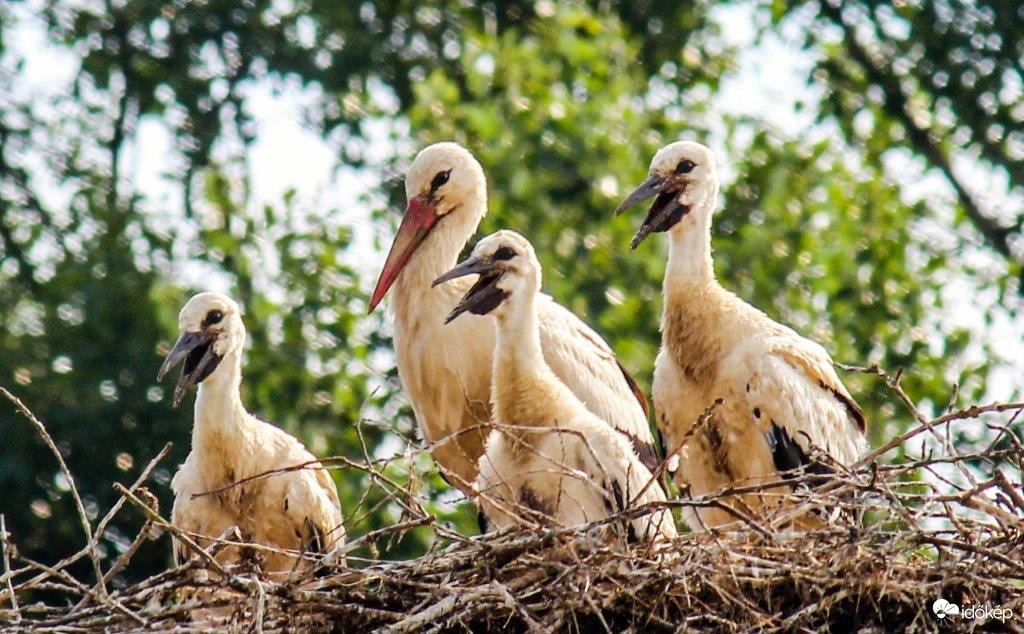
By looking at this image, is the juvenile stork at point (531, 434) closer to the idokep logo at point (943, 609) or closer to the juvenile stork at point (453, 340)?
the juvenile stork at point (453, 340)

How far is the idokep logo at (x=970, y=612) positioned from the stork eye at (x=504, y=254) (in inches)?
75.2

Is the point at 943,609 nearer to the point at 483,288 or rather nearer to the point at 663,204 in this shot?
the point at 483,288

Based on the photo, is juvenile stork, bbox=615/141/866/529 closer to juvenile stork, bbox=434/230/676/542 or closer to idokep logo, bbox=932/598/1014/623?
juvenile stork, bbox=434/230/676/542

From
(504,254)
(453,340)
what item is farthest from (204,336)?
(504,254)

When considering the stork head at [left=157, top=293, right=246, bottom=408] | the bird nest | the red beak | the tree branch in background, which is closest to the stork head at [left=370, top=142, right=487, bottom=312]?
the red beak

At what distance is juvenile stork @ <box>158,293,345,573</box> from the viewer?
7609 millimetres

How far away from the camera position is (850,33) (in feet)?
57.1

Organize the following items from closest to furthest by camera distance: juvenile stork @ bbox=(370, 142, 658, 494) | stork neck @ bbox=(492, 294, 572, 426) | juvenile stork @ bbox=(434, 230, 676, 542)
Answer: juvenile stork @ bbox=(434, 230, 676, 542) → stork neck @ bbox=(492, 294, 572, 426) → juvenile stork @ bbox=(370, 142, 658, 494)

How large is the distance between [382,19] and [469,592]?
1107cm

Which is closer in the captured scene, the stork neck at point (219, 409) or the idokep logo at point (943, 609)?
the idokep logo at point (943, 609)

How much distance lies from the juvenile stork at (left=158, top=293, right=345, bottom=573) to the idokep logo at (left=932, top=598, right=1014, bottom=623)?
2310mm

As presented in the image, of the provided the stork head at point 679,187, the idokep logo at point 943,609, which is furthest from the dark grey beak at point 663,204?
the idokep logo at point 943,609

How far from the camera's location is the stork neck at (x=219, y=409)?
25.1 ft

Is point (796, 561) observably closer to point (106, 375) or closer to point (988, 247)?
point (106, 375)
